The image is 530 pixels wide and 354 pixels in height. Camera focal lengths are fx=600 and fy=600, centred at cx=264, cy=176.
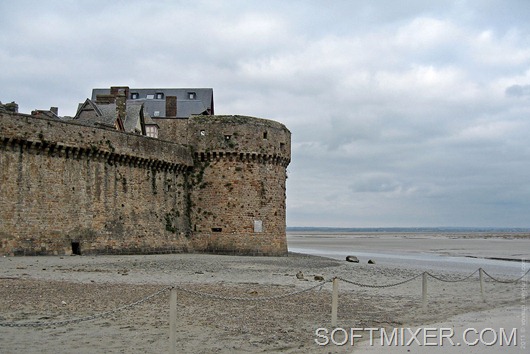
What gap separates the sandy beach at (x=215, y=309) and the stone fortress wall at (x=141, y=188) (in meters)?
3.52

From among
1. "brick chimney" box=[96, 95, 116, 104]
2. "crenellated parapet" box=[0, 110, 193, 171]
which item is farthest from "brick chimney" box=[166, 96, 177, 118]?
"crenellated parapet" box=[0, 110, 193, 171]

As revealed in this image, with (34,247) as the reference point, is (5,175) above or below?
above

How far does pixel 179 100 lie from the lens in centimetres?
5316

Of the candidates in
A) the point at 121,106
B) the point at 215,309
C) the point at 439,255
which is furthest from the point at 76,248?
the point at 439,255

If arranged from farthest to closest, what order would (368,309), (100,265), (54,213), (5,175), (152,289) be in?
(54,213)
(5,175)
(100,265)
(152,289)
(368,309)

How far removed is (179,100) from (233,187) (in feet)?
74.3

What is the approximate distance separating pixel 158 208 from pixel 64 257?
286 inches

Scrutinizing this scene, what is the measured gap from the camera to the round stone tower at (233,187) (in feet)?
106

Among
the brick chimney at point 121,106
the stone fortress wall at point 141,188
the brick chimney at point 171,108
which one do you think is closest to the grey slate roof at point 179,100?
the brick chimney at point 171,108

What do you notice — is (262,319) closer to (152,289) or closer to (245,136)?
(152,289)

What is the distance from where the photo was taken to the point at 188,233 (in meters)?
32.8

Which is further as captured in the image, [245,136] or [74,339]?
[245,136]

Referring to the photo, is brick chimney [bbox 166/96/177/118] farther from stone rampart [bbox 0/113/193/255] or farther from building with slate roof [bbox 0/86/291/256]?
stone rampart [bbox 0/113/193/255]

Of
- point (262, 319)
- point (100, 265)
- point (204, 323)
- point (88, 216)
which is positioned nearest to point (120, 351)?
point (204, 323)
